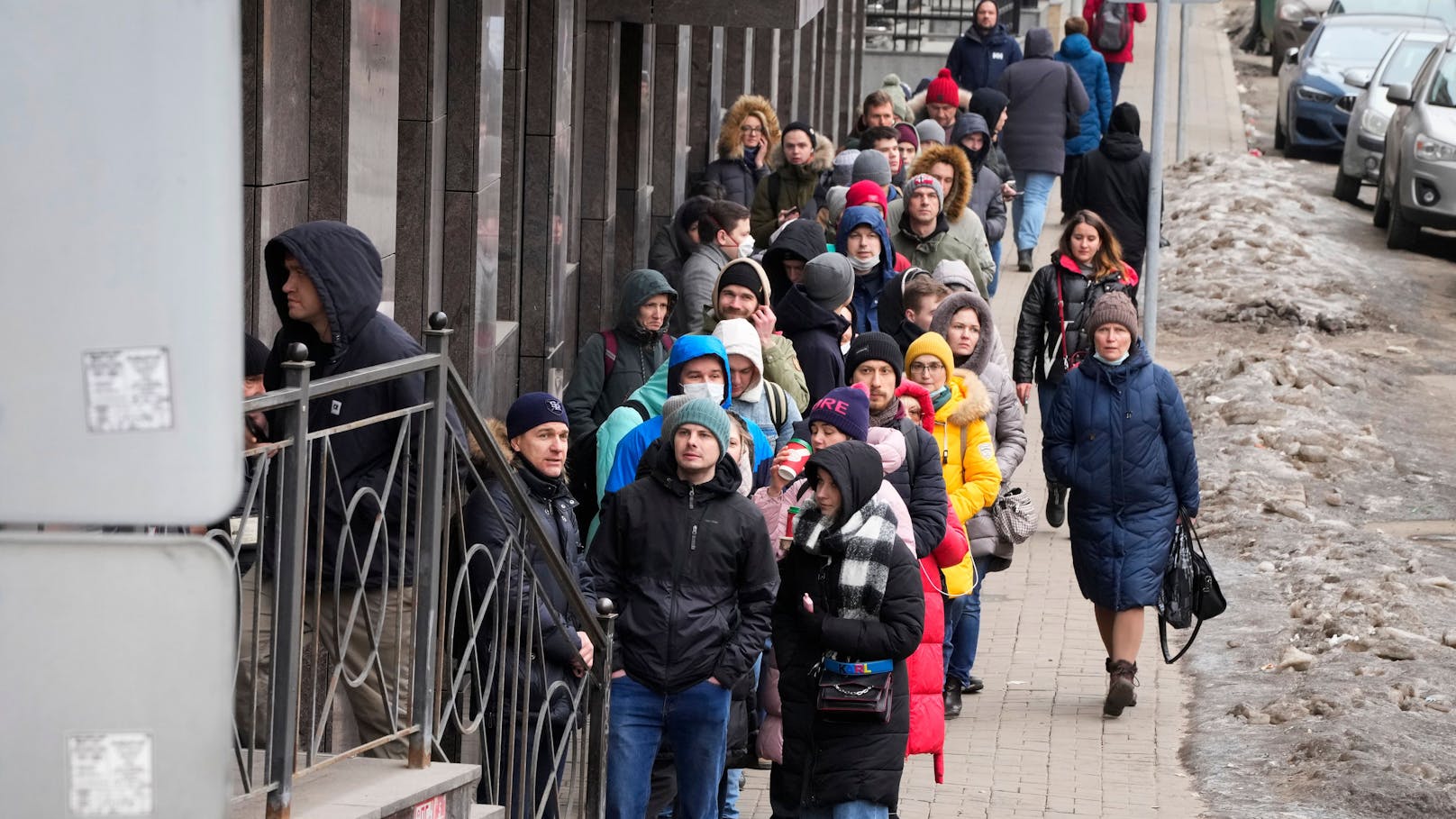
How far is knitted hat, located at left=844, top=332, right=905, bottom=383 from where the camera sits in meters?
7.50

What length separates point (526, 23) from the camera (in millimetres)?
10562

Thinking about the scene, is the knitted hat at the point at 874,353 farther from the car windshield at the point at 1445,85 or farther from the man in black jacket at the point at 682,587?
the car windshield at the point at 1445,85

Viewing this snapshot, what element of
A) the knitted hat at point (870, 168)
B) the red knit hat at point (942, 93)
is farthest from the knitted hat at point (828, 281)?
the red knit hat at point (942, 93)

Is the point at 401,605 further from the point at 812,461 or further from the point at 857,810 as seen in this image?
the point at 857,810

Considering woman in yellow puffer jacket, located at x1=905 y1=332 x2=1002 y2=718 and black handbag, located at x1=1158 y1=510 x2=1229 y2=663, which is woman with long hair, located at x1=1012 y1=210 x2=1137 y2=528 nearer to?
black handbag, located at x1=1158 y1=510 x2=1229 y2=663

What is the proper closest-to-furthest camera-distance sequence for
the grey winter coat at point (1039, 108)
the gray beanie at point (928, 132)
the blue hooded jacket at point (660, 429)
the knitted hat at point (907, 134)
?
the blue hooded jacket at point (660, 429), the knitted hat at point (907, 134), the gray beanie at point (928, 132), the grey winter coat at point (1039, 108)

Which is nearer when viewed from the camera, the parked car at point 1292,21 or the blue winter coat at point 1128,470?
the blue winter coat at point 1128,470

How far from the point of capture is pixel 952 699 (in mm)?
8570

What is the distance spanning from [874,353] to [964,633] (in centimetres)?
156

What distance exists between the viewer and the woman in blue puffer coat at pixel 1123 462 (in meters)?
8.20

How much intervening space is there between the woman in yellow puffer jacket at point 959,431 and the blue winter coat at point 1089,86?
13.0 m

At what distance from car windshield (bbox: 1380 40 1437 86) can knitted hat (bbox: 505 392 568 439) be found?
69.0 feet

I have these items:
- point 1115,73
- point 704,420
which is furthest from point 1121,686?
point 1115,73

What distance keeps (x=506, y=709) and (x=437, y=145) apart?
386 cm
